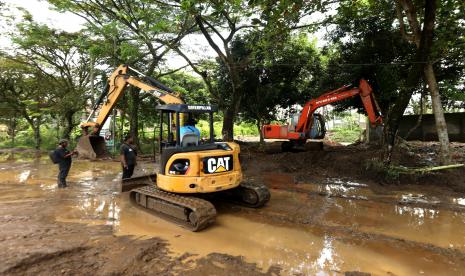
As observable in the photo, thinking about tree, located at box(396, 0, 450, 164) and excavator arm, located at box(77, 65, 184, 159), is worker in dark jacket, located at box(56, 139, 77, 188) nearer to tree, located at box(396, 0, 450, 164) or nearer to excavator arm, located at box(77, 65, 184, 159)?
excavator arm, located at box(77, 65, 184, 159)

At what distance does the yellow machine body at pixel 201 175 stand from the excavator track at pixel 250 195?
688mm

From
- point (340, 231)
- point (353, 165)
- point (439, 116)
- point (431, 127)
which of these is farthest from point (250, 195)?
point (431, 127)

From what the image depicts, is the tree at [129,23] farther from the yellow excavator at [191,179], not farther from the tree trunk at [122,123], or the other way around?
the yellow excavator at [191,179]

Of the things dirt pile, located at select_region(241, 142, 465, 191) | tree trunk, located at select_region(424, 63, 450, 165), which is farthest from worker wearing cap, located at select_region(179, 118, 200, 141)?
tree trunk, located at select_region(424, 63, 450, 165)

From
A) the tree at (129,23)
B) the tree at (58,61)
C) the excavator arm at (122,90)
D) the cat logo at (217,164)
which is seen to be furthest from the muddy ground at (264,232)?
the tree at (58,61)

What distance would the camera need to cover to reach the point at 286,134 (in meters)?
14.9

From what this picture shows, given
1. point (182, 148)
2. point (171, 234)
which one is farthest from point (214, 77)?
point (171, 234)

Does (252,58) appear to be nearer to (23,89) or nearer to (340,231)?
(340,231)

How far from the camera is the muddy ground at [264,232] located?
15.0 ft

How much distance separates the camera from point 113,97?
41.2ft

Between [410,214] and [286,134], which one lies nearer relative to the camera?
[410,214]

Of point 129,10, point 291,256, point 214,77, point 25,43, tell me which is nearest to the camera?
point 291,256

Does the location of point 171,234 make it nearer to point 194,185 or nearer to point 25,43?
point 194,185

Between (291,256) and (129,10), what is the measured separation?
13.1m
